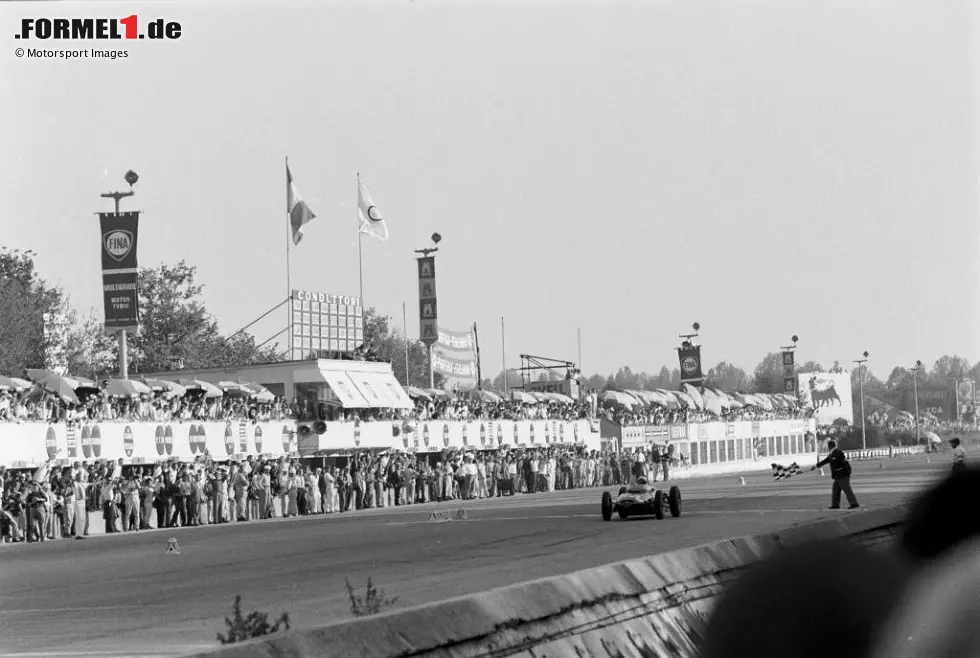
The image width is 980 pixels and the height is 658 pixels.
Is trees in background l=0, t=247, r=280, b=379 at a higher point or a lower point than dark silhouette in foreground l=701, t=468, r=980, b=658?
higher

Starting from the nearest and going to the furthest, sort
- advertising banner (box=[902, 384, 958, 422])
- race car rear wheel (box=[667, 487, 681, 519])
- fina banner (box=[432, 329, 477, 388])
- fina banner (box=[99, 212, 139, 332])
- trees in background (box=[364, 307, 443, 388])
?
race car rear wheel (box=[667, 487, 681, 519]) < fina banner (box=[99, 212, 139, 332]) < fina banner (box=[432, 329, 477, 388]) < trees in background (box=[364, 307, 443, 388]) < advertising banner (box=[902, 384, 958, 422])

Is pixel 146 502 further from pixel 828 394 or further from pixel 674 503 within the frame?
pixel 828 394

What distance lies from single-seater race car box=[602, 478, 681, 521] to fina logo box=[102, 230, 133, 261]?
13.6 metres

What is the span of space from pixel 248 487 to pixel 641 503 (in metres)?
12.3

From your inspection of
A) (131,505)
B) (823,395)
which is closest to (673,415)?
(131,505)

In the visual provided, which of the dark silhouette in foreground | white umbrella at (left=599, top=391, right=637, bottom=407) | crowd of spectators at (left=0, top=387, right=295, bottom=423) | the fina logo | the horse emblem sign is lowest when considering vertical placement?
the dark silhouette in foreground

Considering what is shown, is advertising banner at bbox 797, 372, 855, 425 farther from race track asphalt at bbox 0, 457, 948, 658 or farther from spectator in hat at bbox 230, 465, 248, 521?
spectator in hat at bbox 230, 465, 248, 521

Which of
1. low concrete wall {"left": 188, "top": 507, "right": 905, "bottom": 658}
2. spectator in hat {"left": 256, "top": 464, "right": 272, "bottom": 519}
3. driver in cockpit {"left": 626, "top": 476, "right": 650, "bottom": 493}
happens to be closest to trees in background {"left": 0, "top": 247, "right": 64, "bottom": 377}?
spectator in hat {"left": 256, "top": 464, "right": 272, "bottom": 519}

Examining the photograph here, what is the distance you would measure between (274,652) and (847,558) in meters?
3.95

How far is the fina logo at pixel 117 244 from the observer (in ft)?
109

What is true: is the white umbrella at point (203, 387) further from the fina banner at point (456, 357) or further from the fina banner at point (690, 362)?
the fina banner at point (690, 362)

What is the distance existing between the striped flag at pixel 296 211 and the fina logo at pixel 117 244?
52.3 ft

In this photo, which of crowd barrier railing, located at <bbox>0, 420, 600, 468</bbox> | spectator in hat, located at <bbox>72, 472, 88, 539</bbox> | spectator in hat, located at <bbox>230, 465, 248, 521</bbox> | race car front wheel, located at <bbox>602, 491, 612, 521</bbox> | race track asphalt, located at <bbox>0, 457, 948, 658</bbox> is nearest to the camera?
race track asphalt, located at <bbox>0, 457, 948, 658</bbox>

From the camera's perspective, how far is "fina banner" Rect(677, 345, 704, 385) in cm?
8419
